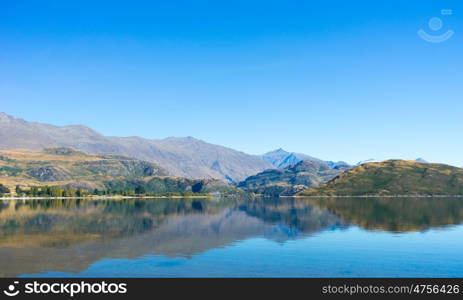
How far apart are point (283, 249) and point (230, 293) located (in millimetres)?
43684

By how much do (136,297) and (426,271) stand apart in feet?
161

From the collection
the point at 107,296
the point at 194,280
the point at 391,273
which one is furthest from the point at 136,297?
the point at 391,273

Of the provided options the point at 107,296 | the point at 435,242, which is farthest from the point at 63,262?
the point at 435,242

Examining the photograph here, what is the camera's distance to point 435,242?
104 m

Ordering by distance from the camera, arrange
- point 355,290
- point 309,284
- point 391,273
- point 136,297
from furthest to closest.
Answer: point 391,273 → point 309,284 → point 355,290 → point 136,297

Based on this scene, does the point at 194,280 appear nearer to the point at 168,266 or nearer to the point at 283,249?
the point at 168,266

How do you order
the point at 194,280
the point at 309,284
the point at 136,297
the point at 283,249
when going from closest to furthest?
→ the point at 136,297, the point at 309,284, the point at 194,280, the point at 283,249

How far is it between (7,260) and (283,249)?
5483 centimetres

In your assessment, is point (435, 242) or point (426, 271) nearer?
point (426, 271)

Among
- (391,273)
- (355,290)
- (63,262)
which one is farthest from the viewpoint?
(63,262)

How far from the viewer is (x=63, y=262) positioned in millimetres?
76062

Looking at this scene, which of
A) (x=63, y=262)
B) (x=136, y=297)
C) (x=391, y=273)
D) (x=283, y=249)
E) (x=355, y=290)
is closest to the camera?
(x=136, y=297)

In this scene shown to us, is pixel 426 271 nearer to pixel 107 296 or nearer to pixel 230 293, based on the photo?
pixel 230 293

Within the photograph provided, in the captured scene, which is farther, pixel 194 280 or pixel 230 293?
pixel 194 280
